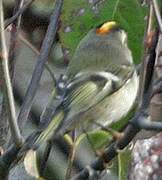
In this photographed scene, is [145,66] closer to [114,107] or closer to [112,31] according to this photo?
[114,107]

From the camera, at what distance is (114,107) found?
1.92m

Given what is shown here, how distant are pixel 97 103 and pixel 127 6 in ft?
0.80

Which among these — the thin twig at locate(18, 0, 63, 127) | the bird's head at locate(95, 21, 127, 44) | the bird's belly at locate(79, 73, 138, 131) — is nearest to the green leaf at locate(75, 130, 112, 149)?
the bird's belly at locate(79, 73, 138, 131)

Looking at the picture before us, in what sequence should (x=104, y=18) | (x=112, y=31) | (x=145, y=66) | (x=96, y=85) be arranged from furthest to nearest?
(x=112, y=31)
(x=104, y=18)
(x=96, y=85)
(x=145, y=66)

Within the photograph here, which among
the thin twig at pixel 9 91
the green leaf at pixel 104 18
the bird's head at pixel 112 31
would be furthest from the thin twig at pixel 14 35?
the thin twig at pixel 9 91

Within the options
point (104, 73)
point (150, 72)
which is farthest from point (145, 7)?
point (150, 72)

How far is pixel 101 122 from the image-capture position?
76.5 inches

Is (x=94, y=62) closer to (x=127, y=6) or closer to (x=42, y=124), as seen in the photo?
(x=127, y=6)

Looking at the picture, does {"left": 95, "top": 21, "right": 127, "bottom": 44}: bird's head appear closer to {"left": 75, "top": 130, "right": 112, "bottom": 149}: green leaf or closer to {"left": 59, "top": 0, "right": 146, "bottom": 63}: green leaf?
{"left": 59, "top": 0, "right": 146, "bottom": 63}: green leaf

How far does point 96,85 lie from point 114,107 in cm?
9

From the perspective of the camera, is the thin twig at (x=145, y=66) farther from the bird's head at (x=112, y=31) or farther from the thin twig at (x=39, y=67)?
the bird's head at (x=112, y=31)

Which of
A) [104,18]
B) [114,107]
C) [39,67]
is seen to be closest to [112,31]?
[104,18]

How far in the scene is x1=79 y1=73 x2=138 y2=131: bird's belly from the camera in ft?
6.23

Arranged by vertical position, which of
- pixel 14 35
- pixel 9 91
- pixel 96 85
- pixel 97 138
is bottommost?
pixel 97 138
